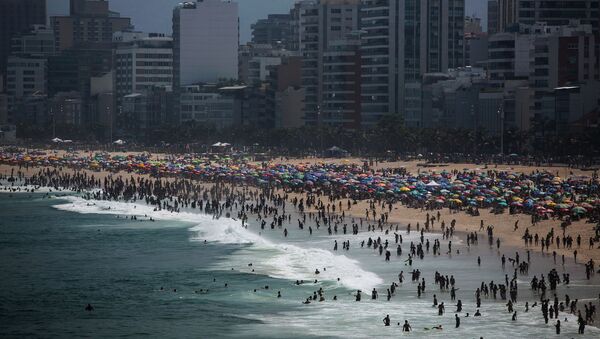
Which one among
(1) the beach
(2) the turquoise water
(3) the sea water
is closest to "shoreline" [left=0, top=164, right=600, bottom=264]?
(1) the beach

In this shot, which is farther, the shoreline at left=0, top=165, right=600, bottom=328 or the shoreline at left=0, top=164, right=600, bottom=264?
the shoreline at left=0, top=164, right=600, bottom=264


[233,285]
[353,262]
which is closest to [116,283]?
[233,285]

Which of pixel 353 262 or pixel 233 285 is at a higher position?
pixel 353 262

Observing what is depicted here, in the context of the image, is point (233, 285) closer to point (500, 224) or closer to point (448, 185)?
point (500, 224)

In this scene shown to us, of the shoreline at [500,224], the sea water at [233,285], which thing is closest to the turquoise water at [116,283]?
the sea water at [233,285]

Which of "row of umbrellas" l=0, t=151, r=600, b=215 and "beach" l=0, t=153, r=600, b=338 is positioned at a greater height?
"row of umbrellas" l=0, t=151, r=600, b=215

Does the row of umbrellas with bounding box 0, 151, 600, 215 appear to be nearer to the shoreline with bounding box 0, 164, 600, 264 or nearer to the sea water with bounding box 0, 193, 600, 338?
the shoreline with bounding box 0, 164, 600, 264
